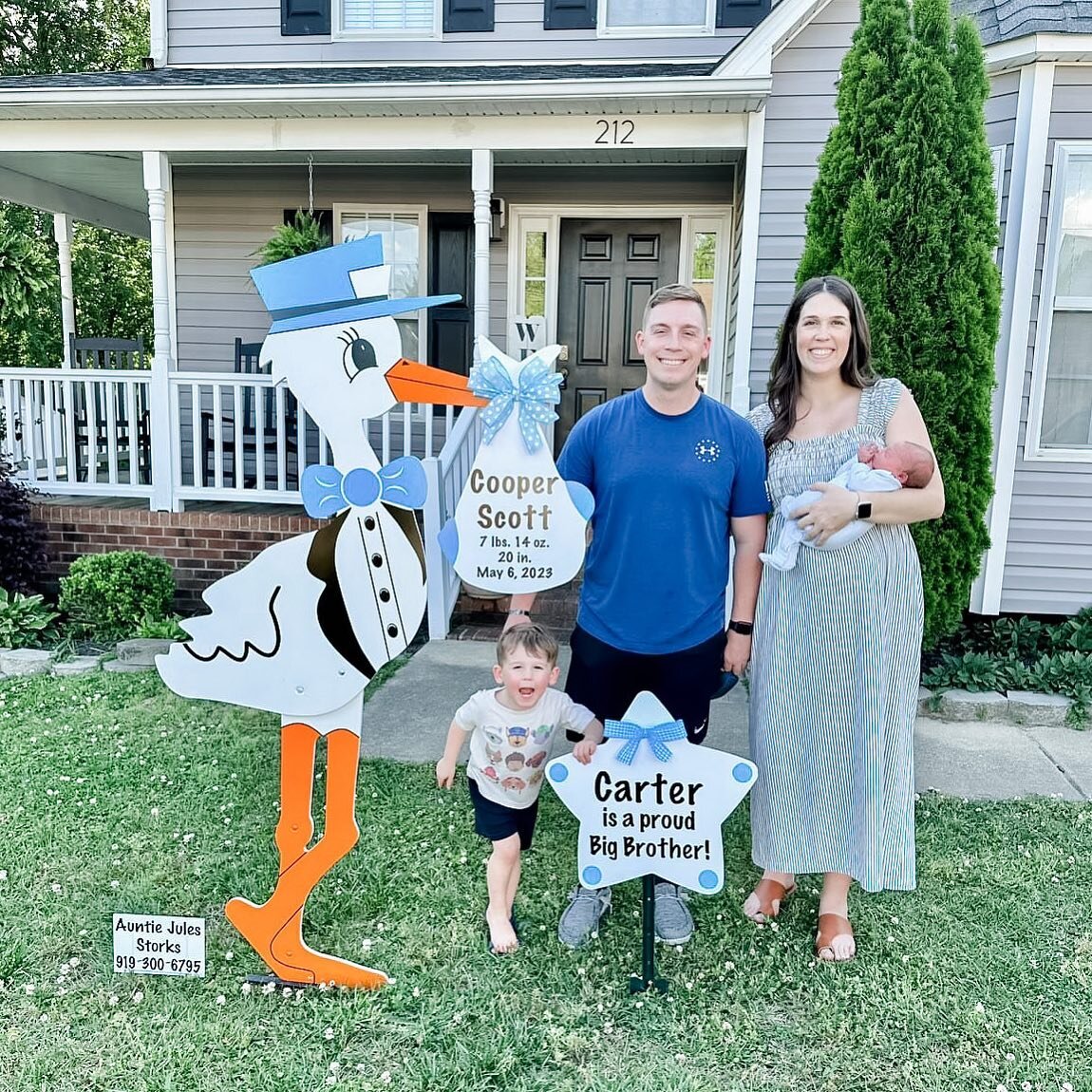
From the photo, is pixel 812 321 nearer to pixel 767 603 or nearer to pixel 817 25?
pixel 767 603

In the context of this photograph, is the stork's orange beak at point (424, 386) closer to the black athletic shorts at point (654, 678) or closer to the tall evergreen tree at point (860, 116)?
the black athletic shorts at point (654, 678)

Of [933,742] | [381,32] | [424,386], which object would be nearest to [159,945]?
[424,386]

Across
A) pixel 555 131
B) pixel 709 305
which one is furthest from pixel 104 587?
pixel 709 305

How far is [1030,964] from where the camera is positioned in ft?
7.93

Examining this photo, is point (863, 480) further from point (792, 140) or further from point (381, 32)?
point (381, 32)

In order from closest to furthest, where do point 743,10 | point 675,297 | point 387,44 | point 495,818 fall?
point 675,297
point 495,818
point 743,10
point 387,44

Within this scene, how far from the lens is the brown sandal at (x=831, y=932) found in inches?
95.9

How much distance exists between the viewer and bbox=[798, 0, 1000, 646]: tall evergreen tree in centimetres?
399

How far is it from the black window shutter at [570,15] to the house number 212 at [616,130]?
70.9 inches

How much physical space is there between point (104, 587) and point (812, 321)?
14.6 feet

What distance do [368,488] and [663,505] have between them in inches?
28.8

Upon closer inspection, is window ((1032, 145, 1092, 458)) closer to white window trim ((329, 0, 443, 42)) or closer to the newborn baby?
the newborn baby

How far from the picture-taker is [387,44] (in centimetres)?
705

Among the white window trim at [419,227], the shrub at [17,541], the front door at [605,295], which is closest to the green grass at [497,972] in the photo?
the shrub at [17,541]
